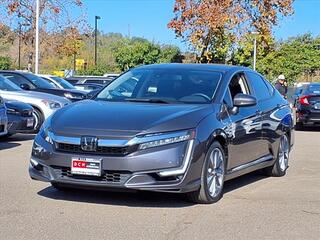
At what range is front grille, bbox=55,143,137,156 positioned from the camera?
6215 mm

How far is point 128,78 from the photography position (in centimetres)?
802

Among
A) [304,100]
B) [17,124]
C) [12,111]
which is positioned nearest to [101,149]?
[17,124]

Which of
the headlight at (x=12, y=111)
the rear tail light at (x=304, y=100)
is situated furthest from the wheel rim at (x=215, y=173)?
the rear tail light at (x=304, y=100)

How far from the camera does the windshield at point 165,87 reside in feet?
24.0

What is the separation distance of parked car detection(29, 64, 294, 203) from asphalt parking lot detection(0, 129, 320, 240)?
0.27 meters

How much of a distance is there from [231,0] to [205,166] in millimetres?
29744

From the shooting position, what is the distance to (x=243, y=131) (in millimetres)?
7566

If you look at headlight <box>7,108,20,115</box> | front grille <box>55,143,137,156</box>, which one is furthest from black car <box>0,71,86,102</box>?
front grille <box>55,143,137,156</box>

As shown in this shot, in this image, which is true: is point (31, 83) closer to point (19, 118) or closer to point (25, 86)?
point (25, 86)

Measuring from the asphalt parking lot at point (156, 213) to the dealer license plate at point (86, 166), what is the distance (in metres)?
0.40

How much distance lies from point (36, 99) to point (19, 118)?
2.14 meters

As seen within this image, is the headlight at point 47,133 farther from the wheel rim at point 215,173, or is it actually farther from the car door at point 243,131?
the car door at point 243,131

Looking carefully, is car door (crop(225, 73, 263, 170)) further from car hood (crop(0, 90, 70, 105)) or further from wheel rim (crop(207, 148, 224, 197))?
car hood (crop(0, 90, 70, 105))

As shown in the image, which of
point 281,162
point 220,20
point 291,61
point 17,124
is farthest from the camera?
point 291,61
